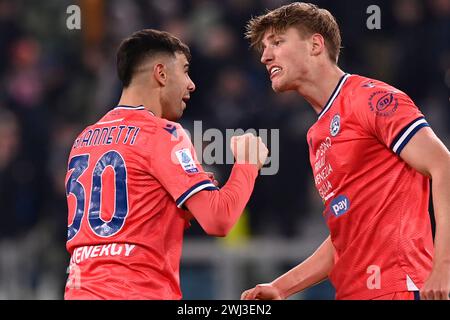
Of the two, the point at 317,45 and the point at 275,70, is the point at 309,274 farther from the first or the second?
the point at 317,45

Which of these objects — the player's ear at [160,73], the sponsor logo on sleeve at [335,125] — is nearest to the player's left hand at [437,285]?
the sponsor logo on sleeve at [335,125]

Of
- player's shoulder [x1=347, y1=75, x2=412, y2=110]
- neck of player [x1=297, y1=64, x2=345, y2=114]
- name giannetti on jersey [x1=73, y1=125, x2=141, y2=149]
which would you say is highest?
neck of player [x1=297, y1=64, x2=345, y2=114]

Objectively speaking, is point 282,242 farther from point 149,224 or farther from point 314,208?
point 149,224

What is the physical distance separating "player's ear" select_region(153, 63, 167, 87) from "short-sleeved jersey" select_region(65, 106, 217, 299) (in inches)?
10.9

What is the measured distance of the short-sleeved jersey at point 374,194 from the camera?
420 centimetres

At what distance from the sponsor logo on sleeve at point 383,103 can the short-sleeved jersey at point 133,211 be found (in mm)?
798

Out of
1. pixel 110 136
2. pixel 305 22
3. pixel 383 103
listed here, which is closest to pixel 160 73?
pixel 110 136

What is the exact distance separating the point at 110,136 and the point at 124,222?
1.36 feet

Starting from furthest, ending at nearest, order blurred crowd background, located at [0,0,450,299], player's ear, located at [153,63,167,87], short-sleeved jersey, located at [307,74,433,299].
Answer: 1. blurred crowd background, located at [0,0,450,299]
2. player's ear, located at [153,63,167,87]
3. short-sleeved jersey, located at [307,74,433,299]

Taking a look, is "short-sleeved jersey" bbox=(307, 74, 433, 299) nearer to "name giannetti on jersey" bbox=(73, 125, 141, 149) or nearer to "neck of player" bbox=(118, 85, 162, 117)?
"neck of player" bbox=(118, 85, 162, 117)

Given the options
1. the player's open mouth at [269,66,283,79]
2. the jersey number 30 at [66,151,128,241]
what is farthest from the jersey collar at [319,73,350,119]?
the jersey number 30 at [66,151,128,241]

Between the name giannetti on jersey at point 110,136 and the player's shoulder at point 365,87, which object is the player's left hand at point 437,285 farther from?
the name giannetti on jersey at point 110,136

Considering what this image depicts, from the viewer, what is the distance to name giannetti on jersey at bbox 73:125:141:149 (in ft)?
13.9
